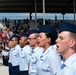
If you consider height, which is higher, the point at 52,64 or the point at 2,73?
the point at 52,64

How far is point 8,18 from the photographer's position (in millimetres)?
29906

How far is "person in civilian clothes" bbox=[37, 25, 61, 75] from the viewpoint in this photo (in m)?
4.29

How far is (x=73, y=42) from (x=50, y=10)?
99.0 ft

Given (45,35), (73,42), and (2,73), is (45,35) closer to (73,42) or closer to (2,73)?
(73,42)

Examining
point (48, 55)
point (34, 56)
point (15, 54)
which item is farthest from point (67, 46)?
point (15, 54)

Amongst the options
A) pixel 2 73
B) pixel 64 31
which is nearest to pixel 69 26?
pixel 64 31

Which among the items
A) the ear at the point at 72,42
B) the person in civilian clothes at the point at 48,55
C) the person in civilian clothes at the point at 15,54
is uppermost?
the ear at the point at 72,42

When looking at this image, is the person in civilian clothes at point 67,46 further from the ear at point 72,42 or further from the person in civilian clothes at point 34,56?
the person in civilian clothes at point 34,56

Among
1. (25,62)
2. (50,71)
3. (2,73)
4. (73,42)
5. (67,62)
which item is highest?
(73,42)

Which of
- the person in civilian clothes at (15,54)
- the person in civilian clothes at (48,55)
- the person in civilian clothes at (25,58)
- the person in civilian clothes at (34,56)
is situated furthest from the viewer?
the person in civilian clothes at (15,54)

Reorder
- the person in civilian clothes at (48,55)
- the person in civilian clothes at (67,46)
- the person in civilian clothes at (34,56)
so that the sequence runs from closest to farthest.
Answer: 1. the person in civilian clothes at (67,46)
2. the person in civilian clothes at (48,55)
3. the person in civilian clothes at (34,56)

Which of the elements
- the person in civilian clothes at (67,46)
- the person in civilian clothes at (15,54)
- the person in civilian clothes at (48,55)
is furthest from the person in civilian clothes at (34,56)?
the person in civilian clothes at (15,54)

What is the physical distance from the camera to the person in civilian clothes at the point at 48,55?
169 inches

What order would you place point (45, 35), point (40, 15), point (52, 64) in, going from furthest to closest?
1. point (40, 15)
2. point (45, 35)
3. point (52, 64)
